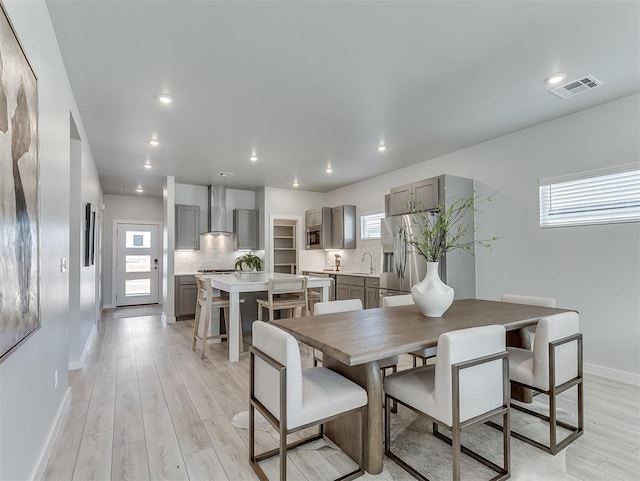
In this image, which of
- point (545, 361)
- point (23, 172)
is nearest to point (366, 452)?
point (545, 361)

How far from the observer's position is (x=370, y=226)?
6707mm

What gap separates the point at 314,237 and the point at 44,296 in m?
5.71

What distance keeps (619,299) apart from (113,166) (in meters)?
A: 7.02

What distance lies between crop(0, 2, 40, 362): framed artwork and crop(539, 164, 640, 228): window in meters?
4.56

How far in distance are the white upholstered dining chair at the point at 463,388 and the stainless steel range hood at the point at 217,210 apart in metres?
5.80

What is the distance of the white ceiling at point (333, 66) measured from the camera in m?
2.14

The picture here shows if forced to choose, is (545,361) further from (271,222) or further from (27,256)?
(271,222)

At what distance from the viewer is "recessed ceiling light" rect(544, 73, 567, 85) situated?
285cm

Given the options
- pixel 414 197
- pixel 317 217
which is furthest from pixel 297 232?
pixel 414 197

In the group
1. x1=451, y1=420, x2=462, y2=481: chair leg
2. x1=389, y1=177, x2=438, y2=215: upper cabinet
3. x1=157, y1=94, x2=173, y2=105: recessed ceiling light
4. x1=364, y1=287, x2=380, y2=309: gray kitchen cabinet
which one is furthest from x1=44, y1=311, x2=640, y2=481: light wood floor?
x1=157, y1=94, x2=173, y2=105: recessed ceiling light

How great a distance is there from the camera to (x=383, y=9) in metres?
2.09

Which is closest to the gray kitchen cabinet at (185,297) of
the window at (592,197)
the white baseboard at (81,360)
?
the white baseboard at (81,360)

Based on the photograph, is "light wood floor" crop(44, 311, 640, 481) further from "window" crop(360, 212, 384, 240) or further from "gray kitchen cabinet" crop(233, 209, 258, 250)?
"gray kitchen cabinet" crop(233, 209, 258, 250)

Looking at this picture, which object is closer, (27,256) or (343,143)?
(27,256)
